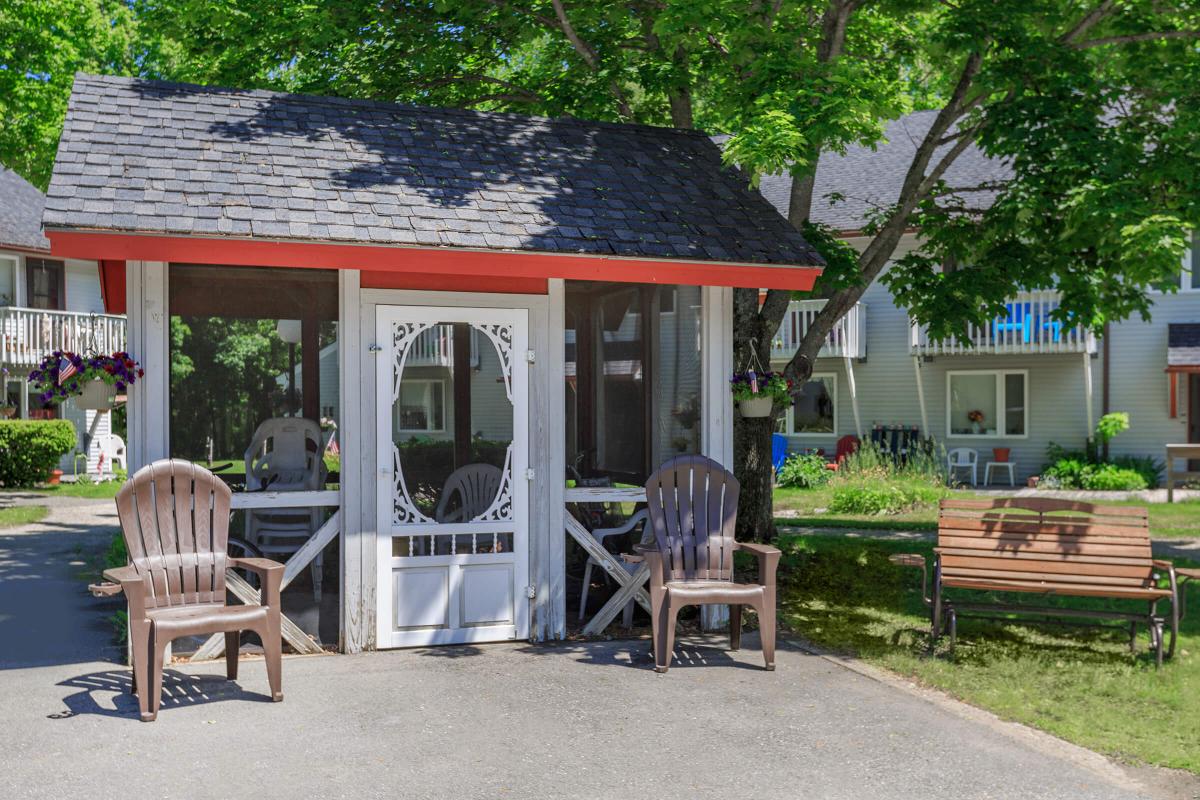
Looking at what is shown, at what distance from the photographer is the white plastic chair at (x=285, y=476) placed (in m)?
7.58

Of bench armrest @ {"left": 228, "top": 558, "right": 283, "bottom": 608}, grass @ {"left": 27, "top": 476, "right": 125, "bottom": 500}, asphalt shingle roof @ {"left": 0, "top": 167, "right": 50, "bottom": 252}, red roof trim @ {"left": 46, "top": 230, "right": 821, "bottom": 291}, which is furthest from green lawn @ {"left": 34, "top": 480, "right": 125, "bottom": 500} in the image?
bench armrest @ {"left": 228, "top": 558, "right": 283, "bottom": 608}

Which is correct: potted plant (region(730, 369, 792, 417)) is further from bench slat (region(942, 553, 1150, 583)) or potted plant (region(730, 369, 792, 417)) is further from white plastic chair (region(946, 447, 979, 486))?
white plastic chair (region(946, 447, 979, 486))

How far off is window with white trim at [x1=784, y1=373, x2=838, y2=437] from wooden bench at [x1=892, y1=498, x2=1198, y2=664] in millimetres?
17306

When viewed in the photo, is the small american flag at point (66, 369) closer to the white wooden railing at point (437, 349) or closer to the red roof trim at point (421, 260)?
the red roof trim at point (421, 260)

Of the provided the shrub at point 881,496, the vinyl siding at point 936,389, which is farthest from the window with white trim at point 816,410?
the shrub at point 881,496

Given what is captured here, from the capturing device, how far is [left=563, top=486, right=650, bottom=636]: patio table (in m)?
8.21

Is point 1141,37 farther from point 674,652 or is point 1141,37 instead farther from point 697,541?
point 674,652

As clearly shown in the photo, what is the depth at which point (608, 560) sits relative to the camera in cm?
831

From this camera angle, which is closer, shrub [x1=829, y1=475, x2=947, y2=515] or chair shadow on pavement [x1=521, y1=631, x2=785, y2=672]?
chair shadow on pavement [x1=521, y1=631, x2=785, y2=672]

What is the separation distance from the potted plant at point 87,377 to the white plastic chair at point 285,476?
875 millimetres

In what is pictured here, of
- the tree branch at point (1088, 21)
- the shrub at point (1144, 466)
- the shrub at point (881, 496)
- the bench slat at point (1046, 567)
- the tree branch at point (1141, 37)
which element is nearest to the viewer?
the bench slat at point (1046, 567)

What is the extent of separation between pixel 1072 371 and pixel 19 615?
63.2ft

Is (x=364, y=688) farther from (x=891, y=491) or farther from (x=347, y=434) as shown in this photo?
(x=891, y=491)

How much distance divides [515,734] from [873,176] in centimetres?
2117
